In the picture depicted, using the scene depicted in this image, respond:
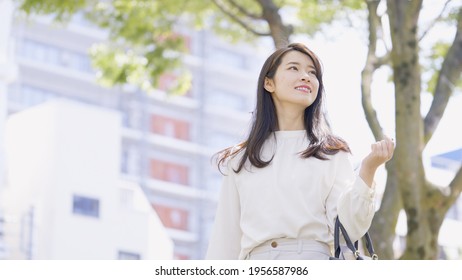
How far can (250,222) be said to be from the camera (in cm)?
394

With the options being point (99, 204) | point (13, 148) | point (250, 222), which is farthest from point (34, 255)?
point (250, 222)

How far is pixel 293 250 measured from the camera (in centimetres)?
379

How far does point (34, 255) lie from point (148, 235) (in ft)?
16.8

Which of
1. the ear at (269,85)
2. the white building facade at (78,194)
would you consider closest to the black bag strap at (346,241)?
the ear at (269,85)

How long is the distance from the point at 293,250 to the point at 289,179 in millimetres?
267

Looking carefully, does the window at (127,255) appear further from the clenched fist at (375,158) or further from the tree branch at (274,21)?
the clenched fist at (375,158)

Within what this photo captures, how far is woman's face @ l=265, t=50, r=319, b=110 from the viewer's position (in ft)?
13.3

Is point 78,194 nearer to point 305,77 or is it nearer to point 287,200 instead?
point 305,77

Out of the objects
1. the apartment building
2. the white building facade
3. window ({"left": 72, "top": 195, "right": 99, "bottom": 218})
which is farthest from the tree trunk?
the apartment building

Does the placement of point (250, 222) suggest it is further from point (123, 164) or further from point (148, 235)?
point (123, 164)

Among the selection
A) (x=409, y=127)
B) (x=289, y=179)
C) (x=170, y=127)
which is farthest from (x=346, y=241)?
(x=170, y=127)

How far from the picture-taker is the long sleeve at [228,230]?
13.3ft

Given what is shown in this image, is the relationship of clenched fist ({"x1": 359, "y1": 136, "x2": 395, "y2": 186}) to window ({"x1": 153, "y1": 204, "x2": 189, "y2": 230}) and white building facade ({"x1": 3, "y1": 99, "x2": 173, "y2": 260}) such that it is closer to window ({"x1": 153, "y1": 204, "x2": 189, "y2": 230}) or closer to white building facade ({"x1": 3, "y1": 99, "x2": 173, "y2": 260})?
white building facade ({"x1": 3, "y1": 99, "x2": 173, "y2": 260})

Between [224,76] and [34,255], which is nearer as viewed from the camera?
[34,255]
